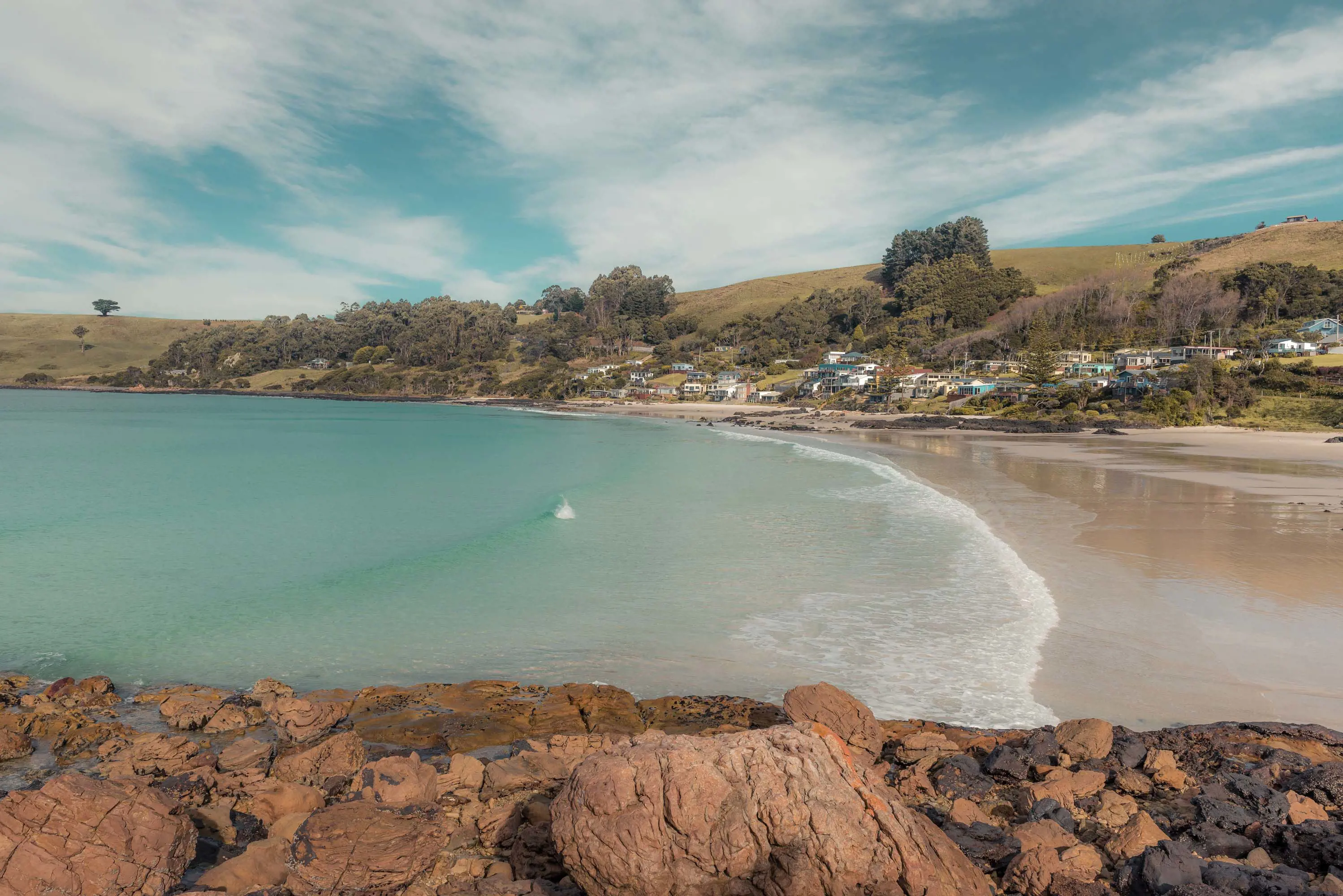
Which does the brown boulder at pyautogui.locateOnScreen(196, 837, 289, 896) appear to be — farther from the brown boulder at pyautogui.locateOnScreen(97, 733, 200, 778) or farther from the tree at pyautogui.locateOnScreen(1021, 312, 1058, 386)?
the tree at pyautogui.locateOnScreen(1021, 312, 1058, 386)

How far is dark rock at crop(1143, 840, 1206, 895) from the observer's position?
4.77m

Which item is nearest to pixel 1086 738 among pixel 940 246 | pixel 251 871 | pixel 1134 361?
pixel 251 871

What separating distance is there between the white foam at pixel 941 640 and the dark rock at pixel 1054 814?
2.34 metres

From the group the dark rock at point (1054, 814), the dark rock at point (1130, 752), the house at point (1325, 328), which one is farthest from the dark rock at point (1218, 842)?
the house at point (1325, 328)

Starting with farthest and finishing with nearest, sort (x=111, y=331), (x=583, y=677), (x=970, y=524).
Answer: (x=111, y=331) < (x=970, y=524) < (x=583, y=677)

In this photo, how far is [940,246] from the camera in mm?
144500

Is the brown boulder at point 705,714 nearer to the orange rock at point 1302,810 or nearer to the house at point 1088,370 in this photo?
the orange rock at point 1302,810

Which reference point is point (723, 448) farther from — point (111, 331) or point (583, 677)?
point (111, 331)

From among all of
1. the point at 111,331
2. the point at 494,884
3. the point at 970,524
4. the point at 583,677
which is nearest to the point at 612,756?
the point at 494,884

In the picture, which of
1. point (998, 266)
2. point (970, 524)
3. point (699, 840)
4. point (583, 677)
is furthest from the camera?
point (998, 266)

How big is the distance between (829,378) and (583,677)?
92.7 metres

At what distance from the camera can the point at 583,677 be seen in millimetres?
10234

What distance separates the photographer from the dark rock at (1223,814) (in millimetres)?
5766

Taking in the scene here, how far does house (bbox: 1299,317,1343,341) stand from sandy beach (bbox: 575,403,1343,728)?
186 feet
